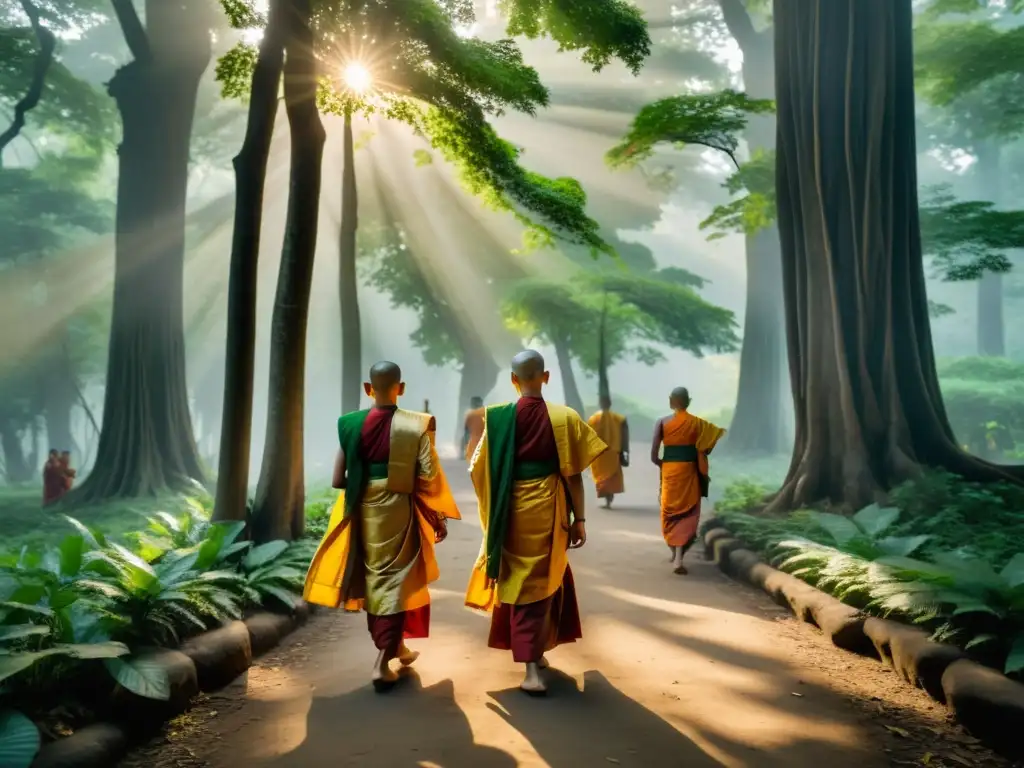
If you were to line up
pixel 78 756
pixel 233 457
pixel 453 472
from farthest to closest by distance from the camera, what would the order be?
pixel 453 472 < pixel 233 457 < pixel 78 756

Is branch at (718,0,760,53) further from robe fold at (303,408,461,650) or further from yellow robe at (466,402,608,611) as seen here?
robe fold at (303,408,461,650)

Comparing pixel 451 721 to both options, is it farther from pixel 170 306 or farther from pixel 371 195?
pixel 371 195

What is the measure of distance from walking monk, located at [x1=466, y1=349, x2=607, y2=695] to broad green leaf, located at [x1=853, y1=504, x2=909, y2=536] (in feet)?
11.8

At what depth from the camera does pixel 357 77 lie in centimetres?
1012

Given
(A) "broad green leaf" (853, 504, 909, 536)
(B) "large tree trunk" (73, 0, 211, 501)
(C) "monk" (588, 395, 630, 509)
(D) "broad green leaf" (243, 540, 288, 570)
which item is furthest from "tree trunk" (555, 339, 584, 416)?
(D) "broad green leaf" (243, 540, 288, 570)

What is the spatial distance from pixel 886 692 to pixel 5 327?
101 ft

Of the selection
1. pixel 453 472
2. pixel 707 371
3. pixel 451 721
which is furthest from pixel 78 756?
pixel 707 371

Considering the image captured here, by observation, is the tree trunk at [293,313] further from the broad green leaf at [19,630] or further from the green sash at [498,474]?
the broad green leaf at [19,630]

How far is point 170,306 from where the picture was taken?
51.0 ft

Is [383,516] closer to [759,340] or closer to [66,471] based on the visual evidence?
[66,471]

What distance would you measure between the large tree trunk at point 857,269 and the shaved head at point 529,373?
5.83 m

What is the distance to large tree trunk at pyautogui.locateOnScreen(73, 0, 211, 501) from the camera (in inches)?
580

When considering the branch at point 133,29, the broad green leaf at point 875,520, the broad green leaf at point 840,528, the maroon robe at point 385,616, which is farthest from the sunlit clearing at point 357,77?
the broad green leaf at point 875,520

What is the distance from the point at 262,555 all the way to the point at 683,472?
4.38 metres
